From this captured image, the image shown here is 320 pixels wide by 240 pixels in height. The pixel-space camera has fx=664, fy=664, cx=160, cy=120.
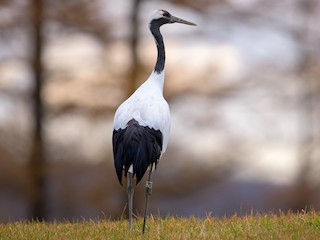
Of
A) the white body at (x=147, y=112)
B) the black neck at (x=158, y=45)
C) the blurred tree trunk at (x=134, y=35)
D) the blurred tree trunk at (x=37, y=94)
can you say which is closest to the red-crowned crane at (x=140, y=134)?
the white body at (x=147, y=112)

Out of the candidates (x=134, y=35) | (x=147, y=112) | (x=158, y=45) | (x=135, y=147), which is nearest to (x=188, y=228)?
(x=135, y=147)

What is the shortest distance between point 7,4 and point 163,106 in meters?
9.54

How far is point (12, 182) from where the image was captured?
51.6 ft

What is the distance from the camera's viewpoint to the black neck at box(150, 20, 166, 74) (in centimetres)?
783

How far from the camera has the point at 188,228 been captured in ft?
25.0

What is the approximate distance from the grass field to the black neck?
186 centimetres

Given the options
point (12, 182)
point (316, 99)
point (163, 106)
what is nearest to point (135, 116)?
point (163, 106)

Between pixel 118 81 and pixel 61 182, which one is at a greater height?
pixel 118 81

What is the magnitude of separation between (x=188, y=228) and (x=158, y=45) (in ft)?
7.27

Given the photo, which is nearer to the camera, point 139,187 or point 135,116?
point 135,116

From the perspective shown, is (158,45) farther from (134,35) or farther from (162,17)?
(134,35)

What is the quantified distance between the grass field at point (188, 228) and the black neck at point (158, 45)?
1860mm

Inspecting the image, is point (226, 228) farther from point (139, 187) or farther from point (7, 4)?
point (7, 4)

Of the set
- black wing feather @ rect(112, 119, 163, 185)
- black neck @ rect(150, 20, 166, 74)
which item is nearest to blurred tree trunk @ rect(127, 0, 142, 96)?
black neck @ rect(150, 20, 166, 74)
